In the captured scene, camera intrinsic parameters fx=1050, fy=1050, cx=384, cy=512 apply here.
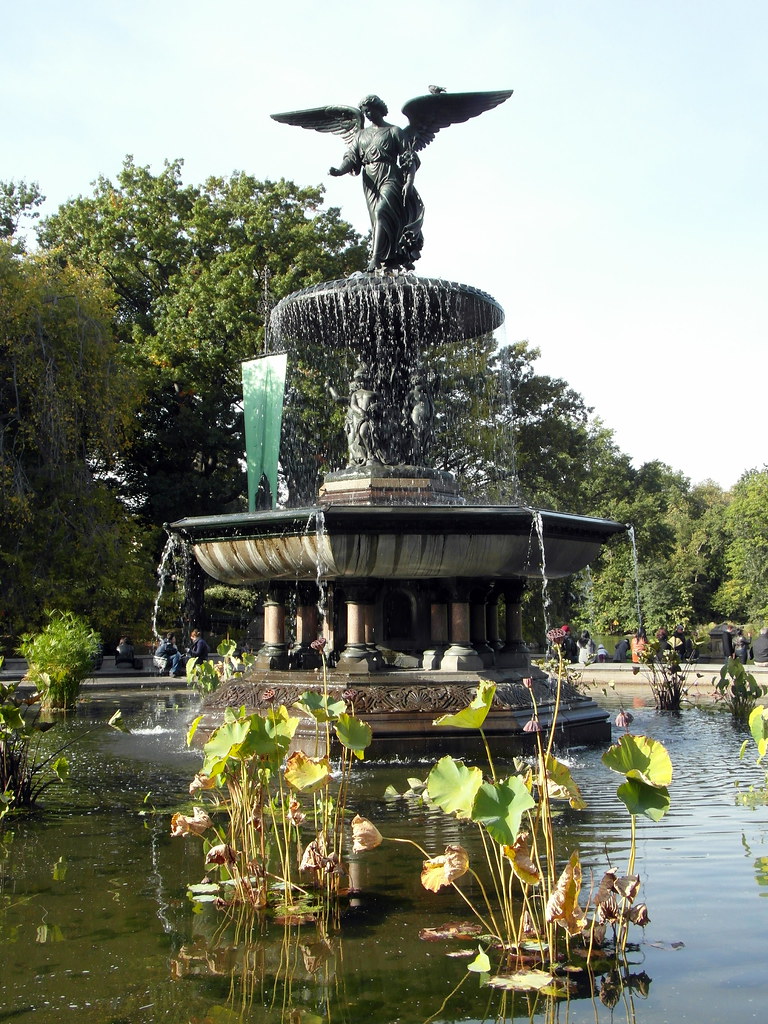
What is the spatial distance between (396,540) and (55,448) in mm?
17068

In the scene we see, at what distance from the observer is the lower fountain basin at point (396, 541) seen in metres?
9.13

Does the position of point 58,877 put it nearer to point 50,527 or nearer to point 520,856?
point 520,856

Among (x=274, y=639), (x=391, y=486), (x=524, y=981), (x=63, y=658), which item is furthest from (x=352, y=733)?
(x=63, y=658)

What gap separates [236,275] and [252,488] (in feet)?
27.9

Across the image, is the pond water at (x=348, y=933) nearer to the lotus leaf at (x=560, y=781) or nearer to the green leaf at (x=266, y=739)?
the lotus leaf at (x=560, y=781)

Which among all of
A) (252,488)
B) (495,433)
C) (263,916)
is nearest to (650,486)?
(495,433)

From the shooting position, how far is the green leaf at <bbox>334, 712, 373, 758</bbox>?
4445 millimetres

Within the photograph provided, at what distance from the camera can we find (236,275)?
2886 centimetres

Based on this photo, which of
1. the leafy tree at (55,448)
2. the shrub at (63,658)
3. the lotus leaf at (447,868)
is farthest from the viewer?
the leafy tree at (55,448)

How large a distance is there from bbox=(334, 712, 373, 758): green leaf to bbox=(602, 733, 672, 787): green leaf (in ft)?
3.85

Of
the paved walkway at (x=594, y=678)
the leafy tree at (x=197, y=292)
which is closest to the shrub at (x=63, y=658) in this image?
the paved walkway at (x=594, y=678)

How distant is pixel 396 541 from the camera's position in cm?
921

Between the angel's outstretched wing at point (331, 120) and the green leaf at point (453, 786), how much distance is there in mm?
9741

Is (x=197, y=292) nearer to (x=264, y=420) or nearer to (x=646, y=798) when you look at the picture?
(x=264, y=420)
